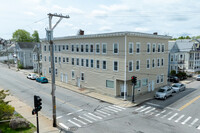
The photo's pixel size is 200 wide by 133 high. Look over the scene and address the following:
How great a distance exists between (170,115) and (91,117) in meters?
8.79

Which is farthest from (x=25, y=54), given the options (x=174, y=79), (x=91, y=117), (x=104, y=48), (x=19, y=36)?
(x=91, y=117)

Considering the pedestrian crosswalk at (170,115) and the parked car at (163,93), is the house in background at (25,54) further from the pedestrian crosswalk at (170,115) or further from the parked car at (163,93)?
the pedestrian crosswalk at (170,115)

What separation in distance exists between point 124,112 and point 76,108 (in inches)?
231

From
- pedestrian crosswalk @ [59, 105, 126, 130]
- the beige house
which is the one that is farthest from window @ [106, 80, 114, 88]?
pedestrian crosswalk @ [59, 105, 126, 130]

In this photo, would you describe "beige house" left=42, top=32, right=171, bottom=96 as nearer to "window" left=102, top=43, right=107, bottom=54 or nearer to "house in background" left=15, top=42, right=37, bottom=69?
"window" left=102, top=43, right=107, bottom=54

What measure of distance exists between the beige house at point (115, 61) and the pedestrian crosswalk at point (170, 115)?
14.1ft

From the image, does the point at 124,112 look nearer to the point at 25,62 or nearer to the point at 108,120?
the point at 108,120

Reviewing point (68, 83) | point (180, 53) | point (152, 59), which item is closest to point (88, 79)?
point (68, 83)

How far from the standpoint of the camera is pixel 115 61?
25.2 meters

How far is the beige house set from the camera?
80.7ft

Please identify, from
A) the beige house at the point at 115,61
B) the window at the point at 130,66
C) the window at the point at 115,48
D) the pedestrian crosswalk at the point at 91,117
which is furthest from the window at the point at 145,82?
the pedestrian crosswalk at the point at 91,117

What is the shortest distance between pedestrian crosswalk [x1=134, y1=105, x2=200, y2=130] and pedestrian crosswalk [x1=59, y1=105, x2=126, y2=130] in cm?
271

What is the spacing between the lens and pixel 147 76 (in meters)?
28.4

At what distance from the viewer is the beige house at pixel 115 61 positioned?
80.7 feet
